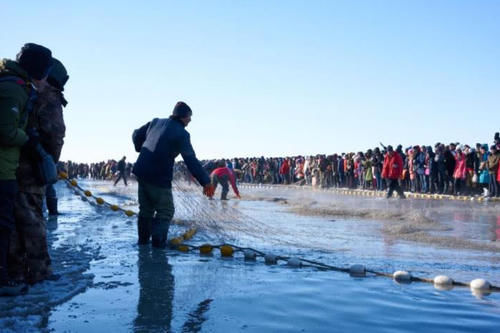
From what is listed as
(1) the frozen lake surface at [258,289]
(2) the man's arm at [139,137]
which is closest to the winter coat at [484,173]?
(1) the frozen lake surface at [258,289]

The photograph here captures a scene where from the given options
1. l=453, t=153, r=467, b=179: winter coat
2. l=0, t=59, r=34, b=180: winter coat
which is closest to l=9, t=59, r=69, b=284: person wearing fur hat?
l=0, t=59, r=34, b=180: winter coat

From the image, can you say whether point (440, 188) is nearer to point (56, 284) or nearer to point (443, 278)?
point (443, 278)

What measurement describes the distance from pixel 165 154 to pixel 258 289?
2.98 meters

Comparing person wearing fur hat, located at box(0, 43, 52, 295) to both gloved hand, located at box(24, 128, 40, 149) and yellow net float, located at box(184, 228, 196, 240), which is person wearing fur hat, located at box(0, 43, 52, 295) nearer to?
gloved hand, located at box(24, 128, 40, 149)

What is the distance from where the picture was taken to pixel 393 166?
2133 centimetres

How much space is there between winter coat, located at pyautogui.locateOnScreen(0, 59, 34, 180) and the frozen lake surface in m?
1.01

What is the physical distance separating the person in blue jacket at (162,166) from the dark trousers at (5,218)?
294 centimetres

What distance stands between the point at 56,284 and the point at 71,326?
1.25 m

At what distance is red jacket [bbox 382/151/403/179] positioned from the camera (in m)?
21.4

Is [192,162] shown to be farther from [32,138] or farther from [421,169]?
[421,169]

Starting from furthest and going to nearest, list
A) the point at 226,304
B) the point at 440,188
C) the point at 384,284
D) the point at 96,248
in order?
1. the point at 440,188
2. the point at 96,248
3. the point at 384,284
4. the point at 226,304

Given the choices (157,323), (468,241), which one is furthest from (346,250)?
(157,323)

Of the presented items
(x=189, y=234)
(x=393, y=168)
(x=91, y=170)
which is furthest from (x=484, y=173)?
(x=91, y=170)

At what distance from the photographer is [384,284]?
5.14m
